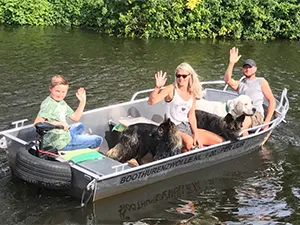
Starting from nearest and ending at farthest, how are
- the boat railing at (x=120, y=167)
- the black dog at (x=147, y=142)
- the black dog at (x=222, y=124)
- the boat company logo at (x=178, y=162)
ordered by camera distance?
the boat railing at (x=120, y=167), the boat company logo at (x=178, y=162), the black dog at (x=147, y=142), the black dog at (x=222, y=124)

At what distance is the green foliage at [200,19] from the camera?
2025cm

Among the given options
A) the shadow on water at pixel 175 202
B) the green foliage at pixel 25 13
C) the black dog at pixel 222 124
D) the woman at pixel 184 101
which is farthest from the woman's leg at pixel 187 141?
the green foliage at pixel 25 13

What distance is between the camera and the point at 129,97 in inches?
498

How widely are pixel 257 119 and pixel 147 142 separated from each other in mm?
2174

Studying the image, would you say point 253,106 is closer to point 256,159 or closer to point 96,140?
point 256,159

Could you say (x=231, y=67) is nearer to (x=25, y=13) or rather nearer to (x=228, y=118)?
(x=228, y=118)

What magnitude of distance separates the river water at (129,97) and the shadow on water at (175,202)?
0.01 m

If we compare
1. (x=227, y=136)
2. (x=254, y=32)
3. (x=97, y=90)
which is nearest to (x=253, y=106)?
(x=227, y=136)

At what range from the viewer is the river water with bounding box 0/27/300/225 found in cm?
736

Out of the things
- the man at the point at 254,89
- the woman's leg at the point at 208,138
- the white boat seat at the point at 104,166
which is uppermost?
the man at the point at 254,89

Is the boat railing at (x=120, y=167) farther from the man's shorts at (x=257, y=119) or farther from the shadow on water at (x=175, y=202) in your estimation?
the man's shorts at (x=257, y=119)

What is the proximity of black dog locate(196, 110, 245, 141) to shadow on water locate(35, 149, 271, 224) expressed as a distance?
0.59 m

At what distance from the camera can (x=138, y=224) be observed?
711cm

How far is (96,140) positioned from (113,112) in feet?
4.68
